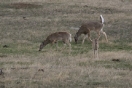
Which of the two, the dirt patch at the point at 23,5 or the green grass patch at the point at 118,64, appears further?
the dirt patch at the point at 23,5

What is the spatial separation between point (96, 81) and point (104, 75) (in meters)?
1.24

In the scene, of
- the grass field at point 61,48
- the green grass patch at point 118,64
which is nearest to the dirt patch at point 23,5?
the grass field at point 61,48

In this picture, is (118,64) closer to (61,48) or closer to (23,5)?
(61,48)

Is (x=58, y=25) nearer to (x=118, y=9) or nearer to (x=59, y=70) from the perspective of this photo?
(x=118, y=9)

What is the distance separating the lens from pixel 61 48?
2377 centimetres

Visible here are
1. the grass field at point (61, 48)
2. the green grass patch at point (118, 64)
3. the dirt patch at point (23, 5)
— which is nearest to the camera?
the grass field at point (61, 48)

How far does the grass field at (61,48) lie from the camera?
13508 mm

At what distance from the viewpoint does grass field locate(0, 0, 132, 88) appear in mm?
13508

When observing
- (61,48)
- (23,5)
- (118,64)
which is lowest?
(23,5)

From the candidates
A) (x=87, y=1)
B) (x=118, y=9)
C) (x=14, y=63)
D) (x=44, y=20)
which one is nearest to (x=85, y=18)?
(x=44, y=20)

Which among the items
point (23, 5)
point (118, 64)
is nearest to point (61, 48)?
point (118, 64)

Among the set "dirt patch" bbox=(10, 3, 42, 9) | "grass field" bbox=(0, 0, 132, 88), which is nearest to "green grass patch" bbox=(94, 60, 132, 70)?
"grass field" bbox=(0, 0, 132, 88)

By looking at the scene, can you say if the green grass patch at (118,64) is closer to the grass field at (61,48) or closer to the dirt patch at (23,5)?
the grass field at (61,48)

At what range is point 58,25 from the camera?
102ft
